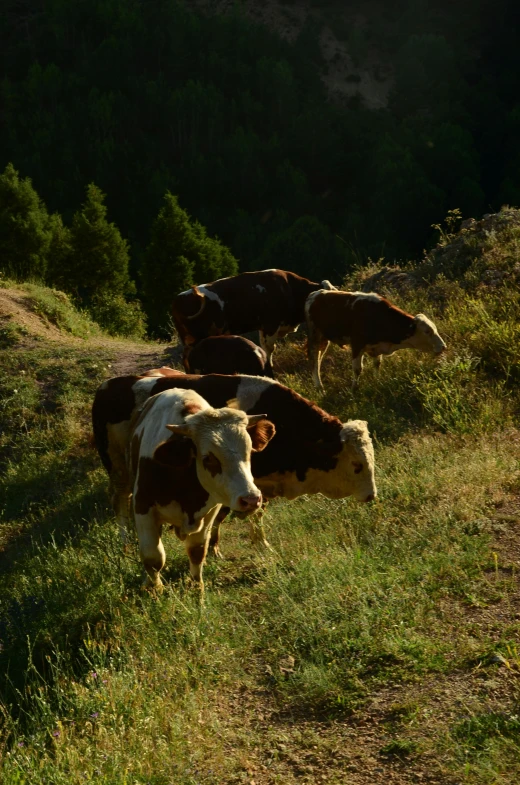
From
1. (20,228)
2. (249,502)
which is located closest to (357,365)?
(249,502)

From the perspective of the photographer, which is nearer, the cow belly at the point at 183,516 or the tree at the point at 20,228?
the cow belly at the point at 183,516

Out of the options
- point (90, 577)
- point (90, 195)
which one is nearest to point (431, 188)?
point (90, 195)

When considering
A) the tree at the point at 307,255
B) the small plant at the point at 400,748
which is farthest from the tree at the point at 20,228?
the small plant at the point at 400,748

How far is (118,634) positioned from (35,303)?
13661 mm

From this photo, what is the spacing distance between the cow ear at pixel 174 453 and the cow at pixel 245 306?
25.2 feet

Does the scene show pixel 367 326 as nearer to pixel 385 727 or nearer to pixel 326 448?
pixel 326 448

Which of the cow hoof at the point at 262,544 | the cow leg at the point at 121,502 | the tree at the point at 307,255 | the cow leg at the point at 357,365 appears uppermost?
the cow leg at the point at 357,365

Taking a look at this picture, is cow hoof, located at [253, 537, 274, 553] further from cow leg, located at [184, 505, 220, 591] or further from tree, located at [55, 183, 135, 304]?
tree, located at [55, 183, 135, 304]

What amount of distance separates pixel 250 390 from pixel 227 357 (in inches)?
112

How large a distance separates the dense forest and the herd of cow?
45173 millimetres

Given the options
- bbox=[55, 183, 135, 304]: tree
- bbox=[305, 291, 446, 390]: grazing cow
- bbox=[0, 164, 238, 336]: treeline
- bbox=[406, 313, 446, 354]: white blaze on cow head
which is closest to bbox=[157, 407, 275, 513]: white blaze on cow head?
bbox=[305, 291, 446, 390]: grazing cow

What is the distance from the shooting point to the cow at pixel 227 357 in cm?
1105

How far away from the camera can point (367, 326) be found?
13.2 m

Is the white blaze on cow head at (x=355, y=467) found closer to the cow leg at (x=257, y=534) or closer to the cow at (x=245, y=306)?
the cow leg at (x=257, y=534)
